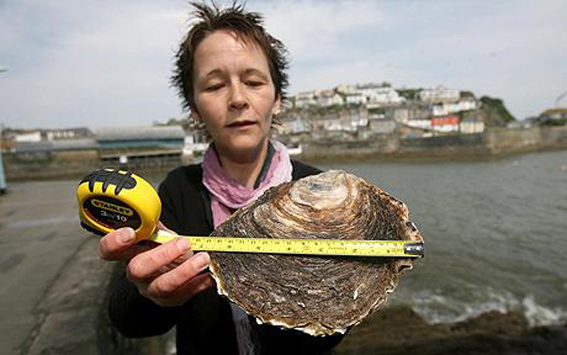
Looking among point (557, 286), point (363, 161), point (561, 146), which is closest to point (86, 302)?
point (557, 286)

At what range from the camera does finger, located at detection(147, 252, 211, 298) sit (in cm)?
140

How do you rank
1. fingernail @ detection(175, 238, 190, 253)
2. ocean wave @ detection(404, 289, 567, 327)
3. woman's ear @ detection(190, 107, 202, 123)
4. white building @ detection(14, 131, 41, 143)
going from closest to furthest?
1. fingernail @ detection(175, 238, 190, 253)
2. woman's ear @ detection(190, 107, 202, 123)
3. ocean wave @ detection(404, 289, 567, 327)
4. white building @ detection(14, 131, 41, 143)

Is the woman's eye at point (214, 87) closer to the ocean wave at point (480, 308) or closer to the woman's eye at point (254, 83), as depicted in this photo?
the woman's eye at point (254, 83)

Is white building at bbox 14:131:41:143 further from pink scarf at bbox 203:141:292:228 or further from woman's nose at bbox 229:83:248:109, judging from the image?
woman's nose at bbox 229:83:248:109

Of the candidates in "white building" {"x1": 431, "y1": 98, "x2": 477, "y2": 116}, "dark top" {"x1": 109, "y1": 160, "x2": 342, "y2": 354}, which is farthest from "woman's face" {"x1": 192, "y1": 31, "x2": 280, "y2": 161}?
"white building" {"x1": 431, "y1": 98, "x2": 477, "y2": 116}

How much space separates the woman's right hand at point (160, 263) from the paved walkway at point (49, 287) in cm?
199

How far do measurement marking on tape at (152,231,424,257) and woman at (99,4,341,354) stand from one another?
0.10 meters

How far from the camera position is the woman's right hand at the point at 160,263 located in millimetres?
1377

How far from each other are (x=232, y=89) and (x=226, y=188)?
0.59 meters

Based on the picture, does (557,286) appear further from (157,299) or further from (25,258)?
(25,258)

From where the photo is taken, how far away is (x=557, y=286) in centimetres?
757

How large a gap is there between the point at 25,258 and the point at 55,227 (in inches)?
90.1

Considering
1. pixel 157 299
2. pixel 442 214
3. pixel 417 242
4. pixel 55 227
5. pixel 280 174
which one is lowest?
pixel 442 214

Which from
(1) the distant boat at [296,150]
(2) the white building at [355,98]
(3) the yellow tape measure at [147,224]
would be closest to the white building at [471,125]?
(1) the distant boat at [296,150]
